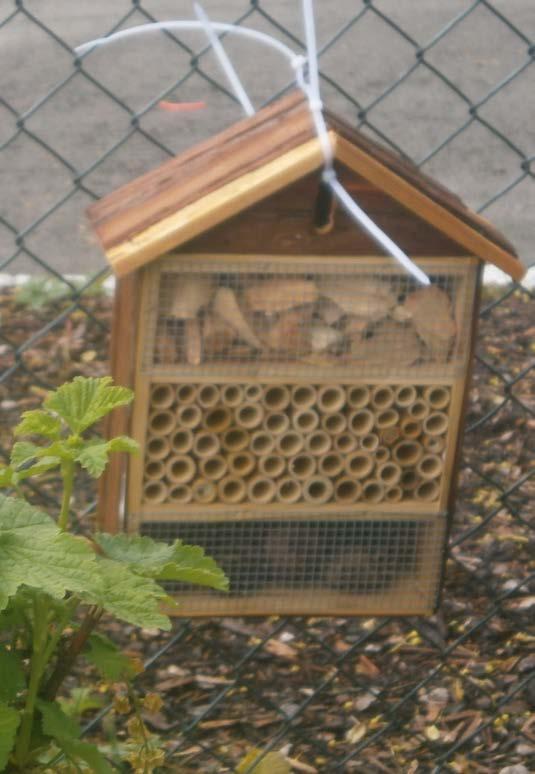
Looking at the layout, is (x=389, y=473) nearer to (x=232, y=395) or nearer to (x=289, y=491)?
(x=289, y=491)

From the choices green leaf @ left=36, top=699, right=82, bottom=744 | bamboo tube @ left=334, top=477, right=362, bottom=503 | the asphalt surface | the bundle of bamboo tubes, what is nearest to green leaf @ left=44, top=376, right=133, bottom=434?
the bundle of bamboo tubes

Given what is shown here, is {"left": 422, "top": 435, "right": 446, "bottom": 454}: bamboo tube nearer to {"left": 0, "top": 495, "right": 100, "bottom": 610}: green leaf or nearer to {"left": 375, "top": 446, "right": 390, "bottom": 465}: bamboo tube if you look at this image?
{"left": 375, "top": 446, "right": 390, "bottom": 465}: bamboo tube

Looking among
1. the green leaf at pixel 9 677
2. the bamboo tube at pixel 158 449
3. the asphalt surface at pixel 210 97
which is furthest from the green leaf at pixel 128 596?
the asphalt surface at pixel 210 97

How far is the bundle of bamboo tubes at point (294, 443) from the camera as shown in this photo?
1.77 m

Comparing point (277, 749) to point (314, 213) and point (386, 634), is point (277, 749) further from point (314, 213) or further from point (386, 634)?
point (314, 213)

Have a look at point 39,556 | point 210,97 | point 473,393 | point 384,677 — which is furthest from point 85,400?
point 210,97

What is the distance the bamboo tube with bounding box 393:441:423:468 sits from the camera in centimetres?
184

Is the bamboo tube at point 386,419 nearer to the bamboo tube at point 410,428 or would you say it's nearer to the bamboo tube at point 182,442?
the bamboo tube at point 410,428

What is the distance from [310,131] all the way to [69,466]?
0.49 meters

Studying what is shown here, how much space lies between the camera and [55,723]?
154 centimetres

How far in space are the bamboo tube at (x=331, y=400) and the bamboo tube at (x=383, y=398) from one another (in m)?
0.04

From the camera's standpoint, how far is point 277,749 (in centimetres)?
229

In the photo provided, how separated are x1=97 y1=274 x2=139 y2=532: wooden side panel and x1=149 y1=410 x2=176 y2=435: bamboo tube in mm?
35

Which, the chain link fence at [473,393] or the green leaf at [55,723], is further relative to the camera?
the chain link fence at [473,393]
